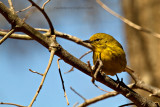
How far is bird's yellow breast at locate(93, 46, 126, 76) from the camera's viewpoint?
2.70m

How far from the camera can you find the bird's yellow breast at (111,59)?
8.87 ft

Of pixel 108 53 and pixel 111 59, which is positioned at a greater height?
pixel 108 53

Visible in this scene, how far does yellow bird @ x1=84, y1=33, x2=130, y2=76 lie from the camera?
272 centimetres

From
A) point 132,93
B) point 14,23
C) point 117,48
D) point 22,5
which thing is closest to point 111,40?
point 117,48

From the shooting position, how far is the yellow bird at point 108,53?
8.92 ft

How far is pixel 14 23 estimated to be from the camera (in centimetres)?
172

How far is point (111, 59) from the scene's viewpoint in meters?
2.79

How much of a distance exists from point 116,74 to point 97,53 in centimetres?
35

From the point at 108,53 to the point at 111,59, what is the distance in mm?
135

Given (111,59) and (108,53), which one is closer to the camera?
(111,59)

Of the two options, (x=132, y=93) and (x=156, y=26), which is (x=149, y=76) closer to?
(x=156, y=26)

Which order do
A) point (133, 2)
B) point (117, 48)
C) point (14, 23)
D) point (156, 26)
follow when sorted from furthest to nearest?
point (133, 2)
point (156, 26)
point (117, 48)
point (14, 23)

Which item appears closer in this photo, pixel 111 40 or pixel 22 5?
pixel 111 40

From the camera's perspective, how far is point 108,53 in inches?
114
